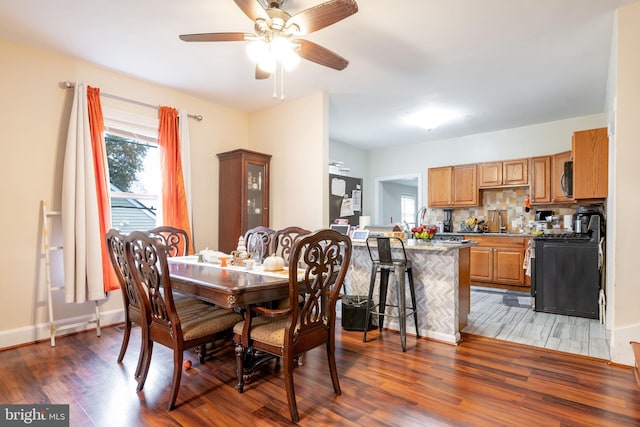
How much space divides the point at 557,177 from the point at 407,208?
4.50m

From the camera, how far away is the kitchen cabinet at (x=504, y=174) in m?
5.16

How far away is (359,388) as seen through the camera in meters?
2.13

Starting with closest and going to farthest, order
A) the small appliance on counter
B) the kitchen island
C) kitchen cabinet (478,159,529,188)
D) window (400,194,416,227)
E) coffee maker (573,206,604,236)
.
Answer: the kitchen island → coffee maker (573,206,604,236) → the small appliance on counter → kitchen cabinet (478,159,529,188) → window (400,194,416,227)

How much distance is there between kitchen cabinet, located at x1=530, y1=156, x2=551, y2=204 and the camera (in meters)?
4.89

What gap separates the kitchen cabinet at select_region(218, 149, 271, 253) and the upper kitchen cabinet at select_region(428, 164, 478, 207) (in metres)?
3.16

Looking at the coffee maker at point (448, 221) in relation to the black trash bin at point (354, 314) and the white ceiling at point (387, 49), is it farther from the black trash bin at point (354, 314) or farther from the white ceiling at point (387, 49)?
the black trash bin at point (354, 314)

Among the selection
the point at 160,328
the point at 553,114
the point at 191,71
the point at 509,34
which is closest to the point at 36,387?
the point at 160,328

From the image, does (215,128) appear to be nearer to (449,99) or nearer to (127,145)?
(127,145)

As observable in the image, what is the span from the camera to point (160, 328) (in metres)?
2.01

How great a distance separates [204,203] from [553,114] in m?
4.90

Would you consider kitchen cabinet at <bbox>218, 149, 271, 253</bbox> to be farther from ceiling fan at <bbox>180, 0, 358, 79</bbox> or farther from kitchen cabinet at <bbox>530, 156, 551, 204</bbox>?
kitchen cabinet at <bbox>530, 156, 551, 204</bbox>

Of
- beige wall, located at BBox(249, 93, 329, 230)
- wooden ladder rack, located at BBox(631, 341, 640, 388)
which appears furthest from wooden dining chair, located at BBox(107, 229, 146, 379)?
wooden ladder rack, located at BBox(631, 341, 640, 388)

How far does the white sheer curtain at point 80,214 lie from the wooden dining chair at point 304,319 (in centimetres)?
193

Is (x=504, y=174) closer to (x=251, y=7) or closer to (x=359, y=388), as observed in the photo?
(x=359, y=388)
